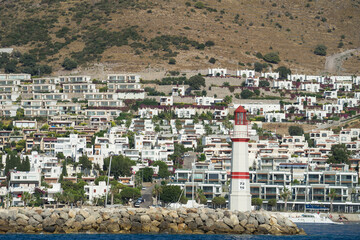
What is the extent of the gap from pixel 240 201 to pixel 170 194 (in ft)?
96.5

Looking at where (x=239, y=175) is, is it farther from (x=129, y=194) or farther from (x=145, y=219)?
(x=129, y=194)

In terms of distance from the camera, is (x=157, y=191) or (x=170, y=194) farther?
(x=157, y=191)

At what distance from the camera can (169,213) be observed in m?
63.6

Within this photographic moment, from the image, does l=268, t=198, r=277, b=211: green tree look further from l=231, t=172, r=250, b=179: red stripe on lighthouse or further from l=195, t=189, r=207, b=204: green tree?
l=231, t=172, r=250, b=179: red stripe on lighthouse

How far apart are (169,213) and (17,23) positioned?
431 feet

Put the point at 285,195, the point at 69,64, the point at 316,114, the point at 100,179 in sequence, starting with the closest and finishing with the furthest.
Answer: the point at 285,195, the point at 100,179, the point at 316,114, the point at 69,64

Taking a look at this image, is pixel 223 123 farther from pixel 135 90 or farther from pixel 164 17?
pixel 164 17

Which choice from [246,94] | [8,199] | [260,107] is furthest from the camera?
[246,94]

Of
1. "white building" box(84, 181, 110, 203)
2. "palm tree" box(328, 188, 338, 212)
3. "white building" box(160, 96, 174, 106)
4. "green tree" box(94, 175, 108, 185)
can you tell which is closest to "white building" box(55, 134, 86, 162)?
"green tree" box(94, 175, 108, 185)

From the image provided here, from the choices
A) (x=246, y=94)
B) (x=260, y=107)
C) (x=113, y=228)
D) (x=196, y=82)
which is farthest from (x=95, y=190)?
(x=196, y=82)

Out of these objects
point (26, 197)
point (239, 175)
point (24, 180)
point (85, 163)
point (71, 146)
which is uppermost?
point (71, 146)

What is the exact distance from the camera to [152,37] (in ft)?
572

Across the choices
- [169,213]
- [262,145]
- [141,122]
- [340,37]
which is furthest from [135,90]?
[169,213]

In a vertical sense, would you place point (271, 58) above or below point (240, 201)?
above
